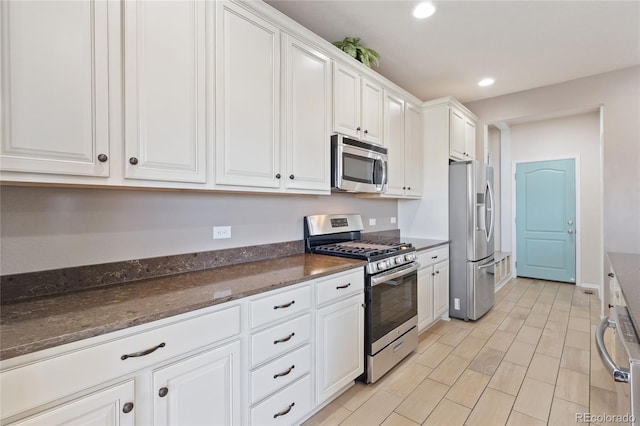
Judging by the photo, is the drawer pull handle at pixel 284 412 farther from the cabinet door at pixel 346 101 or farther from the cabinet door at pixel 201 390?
the cabinet door at pixel 346 101

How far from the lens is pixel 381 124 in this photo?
296 centimetres

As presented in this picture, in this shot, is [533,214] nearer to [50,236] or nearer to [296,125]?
[296,125]

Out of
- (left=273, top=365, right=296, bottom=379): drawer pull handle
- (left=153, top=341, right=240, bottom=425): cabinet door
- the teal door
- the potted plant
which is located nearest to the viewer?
(left=153, top=341, right=240, bottom=425): cabinet door

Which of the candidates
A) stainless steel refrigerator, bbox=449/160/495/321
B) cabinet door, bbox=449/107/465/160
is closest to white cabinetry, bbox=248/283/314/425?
stainless steel refrigerator, bbox=449/160/495/321

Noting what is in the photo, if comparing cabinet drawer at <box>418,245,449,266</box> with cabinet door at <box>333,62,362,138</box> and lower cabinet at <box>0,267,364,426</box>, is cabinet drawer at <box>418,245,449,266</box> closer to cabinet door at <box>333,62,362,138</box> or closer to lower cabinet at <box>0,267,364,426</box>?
lower cabinet at <box>0,267,364,426</box>

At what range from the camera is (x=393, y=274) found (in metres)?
2.37

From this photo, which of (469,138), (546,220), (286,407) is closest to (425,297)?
(286,407)

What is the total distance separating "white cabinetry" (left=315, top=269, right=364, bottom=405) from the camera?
184 cm

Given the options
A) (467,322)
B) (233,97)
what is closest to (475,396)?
(467,322)

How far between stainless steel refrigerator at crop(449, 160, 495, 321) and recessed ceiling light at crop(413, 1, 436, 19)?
1673 mm

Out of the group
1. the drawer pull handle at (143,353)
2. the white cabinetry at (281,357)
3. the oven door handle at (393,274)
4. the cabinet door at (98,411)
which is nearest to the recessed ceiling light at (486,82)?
the oven door handle at (393,274)

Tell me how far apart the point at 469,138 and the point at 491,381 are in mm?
3028

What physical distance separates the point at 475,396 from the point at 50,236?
8.98ft

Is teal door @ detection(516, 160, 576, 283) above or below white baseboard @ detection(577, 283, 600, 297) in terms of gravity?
above
